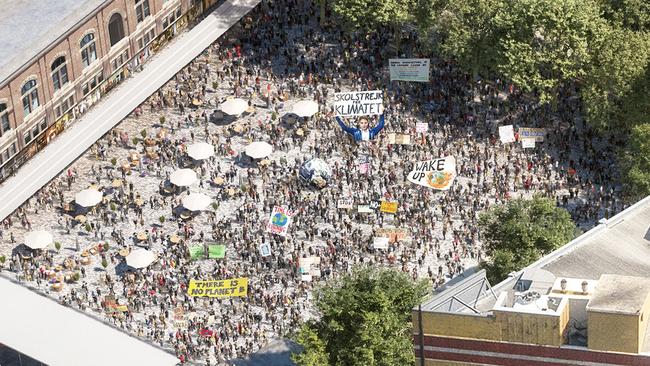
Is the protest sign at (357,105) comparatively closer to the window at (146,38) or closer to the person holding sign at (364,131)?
the person holding sign at (364,131)

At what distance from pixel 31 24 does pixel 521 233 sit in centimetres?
5760

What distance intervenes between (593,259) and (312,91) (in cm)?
6121

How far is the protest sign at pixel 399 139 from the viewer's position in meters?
172

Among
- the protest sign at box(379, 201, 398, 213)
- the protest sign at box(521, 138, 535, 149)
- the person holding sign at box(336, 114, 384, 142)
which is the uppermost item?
the person holding sign at box(336, 114, 384, 142)

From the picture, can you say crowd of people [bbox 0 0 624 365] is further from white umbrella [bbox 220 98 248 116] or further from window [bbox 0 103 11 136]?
window [bbox 0 103 11 136]

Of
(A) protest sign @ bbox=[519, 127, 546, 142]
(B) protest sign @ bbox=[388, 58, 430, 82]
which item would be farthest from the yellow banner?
(B) protest sign @ bbox=[388, 58, 430, 82]

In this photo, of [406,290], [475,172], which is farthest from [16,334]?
[475,172]

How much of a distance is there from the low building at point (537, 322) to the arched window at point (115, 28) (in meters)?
75.7

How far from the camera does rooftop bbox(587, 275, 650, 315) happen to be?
106 m

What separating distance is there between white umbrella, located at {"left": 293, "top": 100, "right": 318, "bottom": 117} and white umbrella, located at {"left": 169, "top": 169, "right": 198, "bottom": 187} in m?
13.7

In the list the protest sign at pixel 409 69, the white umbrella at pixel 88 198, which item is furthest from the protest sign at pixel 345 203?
the white umbrella at pixel 88 198

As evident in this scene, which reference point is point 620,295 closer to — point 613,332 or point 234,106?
point 613,332

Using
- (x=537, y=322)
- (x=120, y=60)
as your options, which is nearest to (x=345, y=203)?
(x=120, y=60)

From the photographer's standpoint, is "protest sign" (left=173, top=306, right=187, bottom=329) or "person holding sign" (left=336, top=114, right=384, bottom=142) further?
"person holding sign" (left=336, top=114, right=384, bottom=142)
